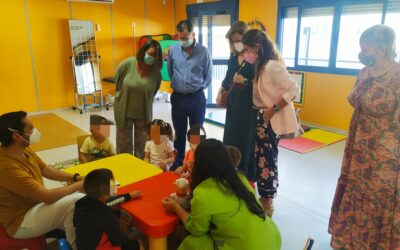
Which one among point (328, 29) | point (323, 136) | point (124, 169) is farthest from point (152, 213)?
point (328, 29)

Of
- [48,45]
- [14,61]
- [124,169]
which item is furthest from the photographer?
[48,45]

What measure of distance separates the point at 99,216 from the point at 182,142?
5.80ft

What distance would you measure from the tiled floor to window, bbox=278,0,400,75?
132 centimetres

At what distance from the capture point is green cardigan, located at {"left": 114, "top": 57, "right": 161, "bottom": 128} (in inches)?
108

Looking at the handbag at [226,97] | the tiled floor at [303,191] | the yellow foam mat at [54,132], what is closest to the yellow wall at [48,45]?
the yellow foam mat at [54,132]

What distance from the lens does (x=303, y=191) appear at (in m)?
2.95

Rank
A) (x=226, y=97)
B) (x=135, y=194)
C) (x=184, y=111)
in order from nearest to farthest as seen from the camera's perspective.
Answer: (x=135, y=194)
(x=226, y=97)
(x=184, y=111)

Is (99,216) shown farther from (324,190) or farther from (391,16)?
(391,16)

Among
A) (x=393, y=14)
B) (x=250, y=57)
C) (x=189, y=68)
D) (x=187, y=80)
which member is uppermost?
(x=393, y=14)

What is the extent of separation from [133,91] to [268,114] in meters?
1.21

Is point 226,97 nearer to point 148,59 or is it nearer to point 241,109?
point 241,109

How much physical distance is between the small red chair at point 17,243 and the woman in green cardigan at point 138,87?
1.33 metres

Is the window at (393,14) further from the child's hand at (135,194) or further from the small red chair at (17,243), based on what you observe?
the small red chair at (17,243)

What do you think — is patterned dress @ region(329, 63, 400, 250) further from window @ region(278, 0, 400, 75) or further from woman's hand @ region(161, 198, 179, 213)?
window @ region(278, 0, 400, 75)
